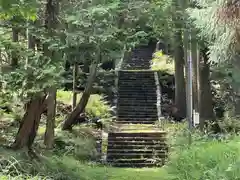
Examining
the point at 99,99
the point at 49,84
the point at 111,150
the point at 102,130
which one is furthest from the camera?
the point at 99,99

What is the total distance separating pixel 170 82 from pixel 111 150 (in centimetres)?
915

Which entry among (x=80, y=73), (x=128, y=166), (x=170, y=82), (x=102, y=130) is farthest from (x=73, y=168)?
(x=170, y=82)

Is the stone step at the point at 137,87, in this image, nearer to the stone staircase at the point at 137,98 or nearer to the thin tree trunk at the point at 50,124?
Answer: the stone staircase at the point at 137,98

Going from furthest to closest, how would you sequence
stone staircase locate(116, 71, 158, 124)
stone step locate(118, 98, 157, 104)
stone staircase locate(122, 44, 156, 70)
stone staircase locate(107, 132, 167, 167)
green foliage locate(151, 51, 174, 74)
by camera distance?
stone staircase locate(122, 44, 156, 70) → green foliage locate(151, 51, 174, 74) → stone step locate(118, 98, 157, 104) → stone staircase locate(116, 71, 158, 124) → stone staircase locate(107, 132, 167, 167)

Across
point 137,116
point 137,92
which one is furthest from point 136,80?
point 137,116

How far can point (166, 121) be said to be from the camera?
19.5 metres

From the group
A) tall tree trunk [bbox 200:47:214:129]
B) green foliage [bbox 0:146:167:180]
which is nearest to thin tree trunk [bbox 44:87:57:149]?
green foliage [bbox 0:146:167:180]

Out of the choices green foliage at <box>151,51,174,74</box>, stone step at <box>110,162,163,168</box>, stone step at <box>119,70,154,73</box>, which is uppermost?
green foliage at <box>151,51,174,74</box>

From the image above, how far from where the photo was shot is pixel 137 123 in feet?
65.7

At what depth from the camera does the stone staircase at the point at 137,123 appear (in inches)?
621

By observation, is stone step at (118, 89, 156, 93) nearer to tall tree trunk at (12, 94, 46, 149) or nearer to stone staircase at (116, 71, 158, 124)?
stone staircase at (116, 71, 158, 124)

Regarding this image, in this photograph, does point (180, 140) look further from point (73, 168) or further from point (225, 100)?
point (225, 100)

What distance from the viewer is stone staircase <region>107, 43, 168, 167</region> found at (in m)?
15.8

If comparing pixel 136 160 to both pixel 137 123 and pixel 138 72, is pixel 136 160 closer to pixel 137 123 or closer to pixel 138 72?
pixel 137 123
